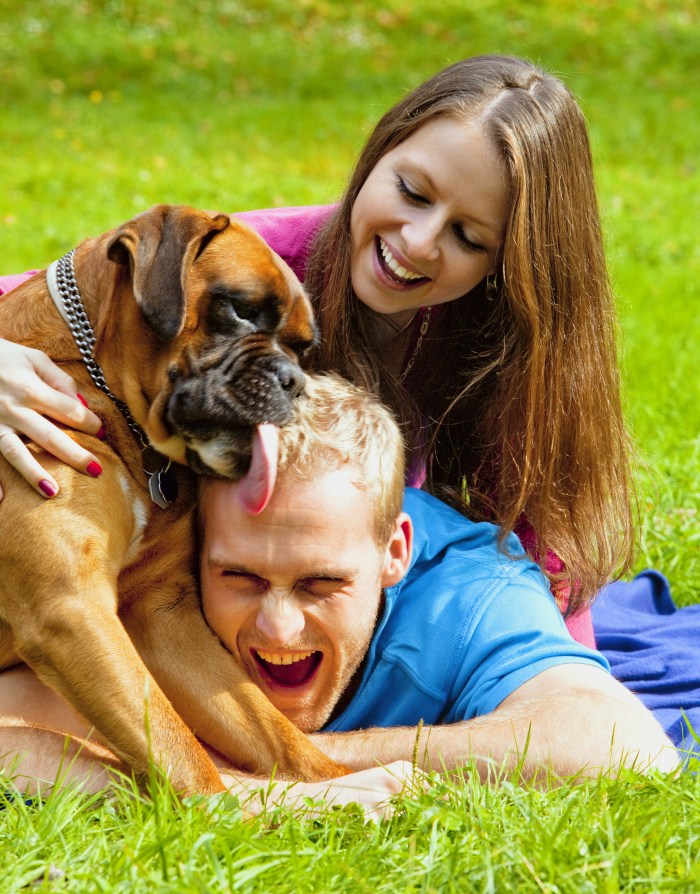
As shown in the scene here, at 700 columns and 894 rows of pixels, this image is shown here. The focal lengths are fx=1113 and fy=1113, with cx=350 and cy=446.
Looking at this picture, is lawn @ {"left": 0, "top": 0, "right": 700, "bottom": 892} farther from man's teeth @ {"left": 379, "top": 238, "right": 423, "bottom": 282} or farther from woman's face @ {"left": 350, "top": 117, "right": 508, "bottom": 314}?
man's teeth @ {"left": 379, "top": 238, "right": 423, "bottom": 282}

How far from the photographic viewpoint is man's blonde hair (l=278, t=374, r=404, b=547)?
127 inches

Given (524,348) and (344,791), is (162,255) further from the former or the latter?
(344,791)

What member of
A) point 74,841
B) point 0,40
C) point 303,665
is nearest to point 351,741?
point 303,665

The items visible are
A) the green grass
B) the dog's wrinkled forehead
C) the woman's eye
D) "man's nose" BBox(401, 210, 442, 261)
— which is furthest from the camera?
the woman's eye

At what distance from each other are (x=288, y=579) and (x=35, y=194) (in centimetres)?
827

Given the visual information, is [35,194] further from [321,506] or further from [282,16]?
[282,16]

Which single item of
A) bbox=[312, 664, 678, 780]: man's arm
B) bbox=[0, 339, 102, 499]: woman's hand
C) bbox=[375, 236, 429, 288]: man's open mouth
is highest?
bbox=[375, 236, 429, 288]: man's open mouth

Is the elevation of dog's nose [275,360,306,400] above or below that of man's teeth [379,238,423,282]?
below

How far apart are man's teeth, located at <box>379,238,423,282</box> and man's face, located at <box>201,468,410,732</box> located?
37.7 inches

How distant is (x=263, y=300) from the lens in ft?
11.1

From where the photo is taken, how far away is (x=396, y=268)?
3881 millimetres

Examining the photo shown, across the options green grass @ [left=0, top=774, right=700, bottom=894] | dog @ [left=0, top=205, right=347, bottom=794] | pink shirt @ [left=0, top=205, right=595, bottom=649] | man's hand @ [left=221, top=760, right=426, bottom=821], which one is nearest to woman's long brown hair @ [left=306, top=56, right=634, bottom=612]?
pink shirt @ [left=0, top=205, right=595, bottom=649]

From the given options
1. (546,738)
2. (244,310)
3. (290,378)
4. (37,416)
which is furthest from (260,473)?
(546,738)

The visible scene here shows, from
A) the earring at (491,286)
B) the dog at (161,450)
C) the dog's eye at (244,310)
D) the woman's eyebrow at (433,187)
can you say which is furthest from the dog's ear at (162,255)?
the earring at (491,286)
